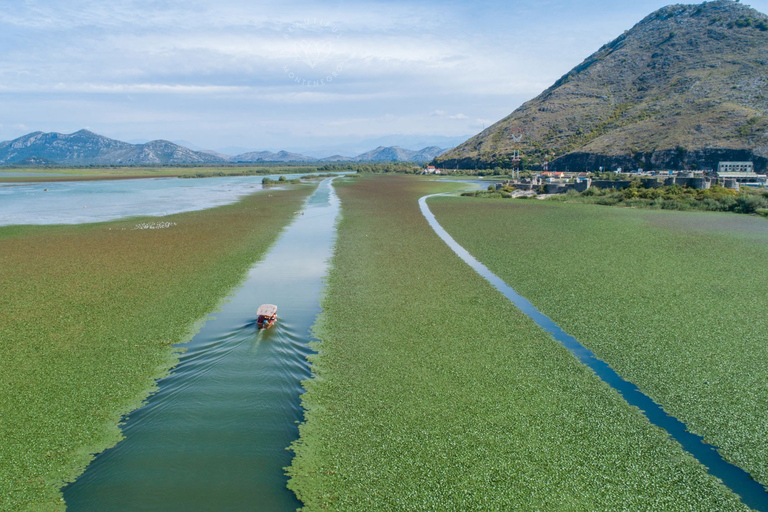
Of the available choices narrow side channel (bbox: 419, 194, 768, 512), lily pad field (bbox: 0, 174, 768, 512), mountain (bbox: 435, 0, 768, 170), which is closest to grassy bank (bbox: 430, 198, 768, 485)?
lily pad field (bbox: 0, 174, 768, 512)

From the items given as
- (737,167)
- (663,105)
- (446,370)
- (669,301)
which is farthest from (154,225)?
(663,105)

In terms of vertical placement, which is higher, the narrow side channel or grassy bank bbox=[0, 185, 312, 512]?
grassy bank bbox=[0, 185, 312, 512]

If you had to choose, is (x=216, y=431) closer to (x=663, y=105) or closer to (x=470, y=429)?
(x=470, y=429)

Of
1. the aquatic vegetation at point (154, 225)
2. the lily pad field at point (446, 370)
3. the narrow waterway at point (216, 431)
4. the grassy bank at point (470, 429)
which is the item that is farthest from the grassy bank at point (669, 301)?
the aquatic vegetation at point (154, 225)

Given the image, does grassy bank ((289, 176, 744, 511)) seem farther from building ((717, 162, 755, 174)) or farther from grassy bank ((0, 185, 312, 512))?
building ((717, 162, 755, 174))

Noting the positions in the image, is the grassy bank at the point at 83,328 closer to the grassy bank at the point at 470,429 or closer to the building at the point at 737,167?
the grassy bank at the point at 470,429

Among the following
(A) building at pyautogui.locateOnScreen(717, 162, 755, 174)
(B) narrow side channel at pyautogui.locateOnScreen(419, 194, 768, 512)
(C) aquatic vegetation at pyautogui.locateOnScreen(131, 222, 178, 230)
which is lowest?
(B) narrow side channel at pyautogui.locateOnScreen(419, 194, 768, 512)
